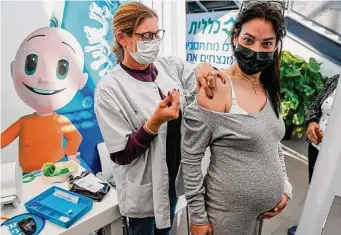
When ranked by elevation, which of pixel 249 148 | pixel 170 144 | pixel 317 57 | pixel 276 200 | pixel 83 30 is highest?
pixel 83 30

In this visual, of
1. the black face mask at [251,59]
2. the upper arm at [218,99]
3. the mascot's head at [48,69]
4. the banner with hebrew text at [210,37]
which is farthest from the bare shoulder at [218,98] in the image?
the banner with hebrew text at [210,37]

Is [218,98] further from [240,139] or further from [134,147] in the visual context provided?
[134,147]

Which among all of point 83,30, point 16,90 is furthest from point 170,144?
point 83,30

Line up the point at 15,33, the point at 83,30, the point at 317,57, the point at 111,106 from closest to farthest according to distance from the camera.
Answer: the point at 111,106 < the point at 15,33 < the point at 83,30 < the point at 317,57

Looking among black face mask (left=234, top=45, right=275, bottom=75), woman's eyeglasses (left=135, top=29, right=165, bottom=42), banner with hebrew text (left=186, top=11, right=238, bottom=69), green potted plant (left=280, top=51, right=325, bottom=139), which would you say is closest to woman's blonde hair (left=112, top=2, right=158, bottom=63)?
woman's eyeglasses (left=135, top=29, right=165, bottom=42)

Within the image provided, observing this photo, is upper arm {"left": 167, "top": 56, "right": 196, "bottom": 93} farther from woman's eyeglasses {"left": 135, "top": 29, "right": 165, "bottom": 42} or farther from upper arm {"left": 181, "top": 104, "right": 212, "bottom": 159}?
upper arm {"left": 181, "top": 104, "right": 212, "bottom": 159}

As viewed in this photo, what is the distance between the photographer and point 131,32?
118cm

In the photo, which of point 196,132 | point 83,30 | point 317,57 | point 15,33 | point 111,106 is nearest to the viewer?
point 196,132

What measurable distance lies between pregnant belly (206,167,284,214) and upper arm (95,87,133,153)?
374 millimetres

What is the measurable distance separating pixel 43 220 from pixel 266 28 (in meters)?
1.18

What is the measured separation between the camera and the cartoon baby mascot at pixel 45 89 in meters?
1.60

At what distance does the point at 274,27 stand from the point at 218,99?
13.1 inches

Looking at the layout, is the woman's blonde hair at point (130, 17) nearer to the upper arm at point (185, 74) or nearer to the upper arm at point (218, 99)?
the upper arm at point (185, 74)

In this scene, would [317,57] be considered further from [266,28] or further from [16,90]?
[16,90]
